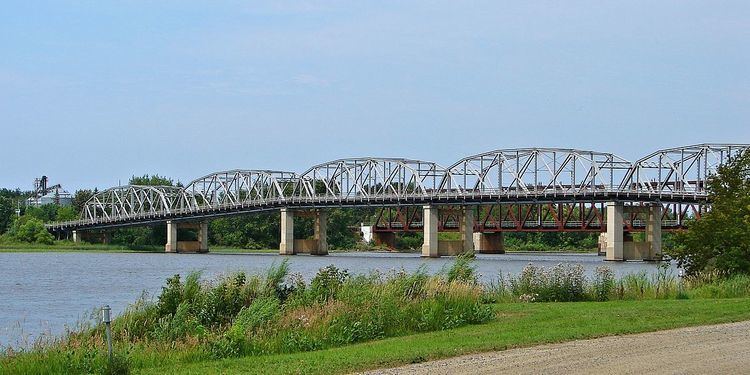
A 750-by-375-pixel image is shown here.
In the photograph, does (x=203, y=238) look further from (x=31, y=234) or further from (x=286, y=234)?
(x=31, y=234)

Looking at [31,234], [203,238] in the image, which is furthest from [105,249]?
[203,238]

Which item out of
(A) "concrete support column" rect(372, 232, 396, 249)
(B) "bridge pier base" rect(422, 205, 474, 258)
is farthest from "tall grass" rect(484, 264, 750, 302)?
(A) "concrete support column" rect(372, 232, 396, 249)

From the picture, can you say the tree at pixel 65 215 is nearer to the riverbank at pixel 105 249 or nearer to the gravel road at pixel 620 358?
the riverbank at pixel 105 249

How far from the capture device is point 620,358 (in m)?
20.8

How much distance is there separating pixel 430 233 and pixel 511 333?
11156 cm

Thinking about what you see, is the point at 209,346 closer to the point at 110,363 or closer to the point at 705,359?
the point at 110,363

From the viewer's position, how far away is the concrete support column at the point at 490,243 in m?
168

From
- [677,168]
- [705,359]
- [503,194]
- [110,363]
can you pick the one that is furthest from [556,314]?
[677,168]

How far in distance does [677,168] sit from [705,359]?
117676 mm

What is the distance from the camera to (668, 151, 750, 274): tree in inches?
1602

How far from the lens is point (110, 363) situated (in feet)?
69.4

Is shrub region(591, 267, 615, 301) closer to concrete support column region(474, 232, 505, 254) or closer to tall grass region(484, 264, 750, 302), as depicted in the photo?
tall grass region(484, 264, 750, 302)

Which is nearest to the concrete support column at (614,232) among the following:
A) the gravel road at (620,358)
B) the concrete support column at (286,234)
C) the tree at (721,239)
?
the concrete support column at (286,234)

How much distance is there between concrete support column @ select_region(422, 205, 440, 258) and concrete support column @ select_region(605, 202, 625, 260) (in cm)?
2226
